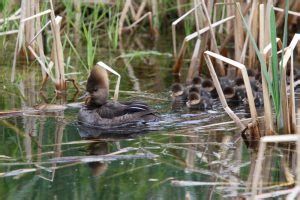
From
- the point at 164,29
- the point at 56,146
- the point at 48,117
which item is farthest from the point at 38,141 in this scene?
the point at 164,29

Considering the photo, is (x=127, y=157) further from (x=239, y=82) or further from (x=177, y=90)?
(x=239, y=82)

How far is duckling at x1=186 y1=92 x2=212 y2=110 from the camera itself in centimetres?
760

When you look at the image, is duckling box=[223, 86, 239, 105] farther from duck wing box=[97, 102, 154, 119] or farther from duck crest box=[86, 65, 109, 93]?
duck crest box=[86, 65, 109, 93]

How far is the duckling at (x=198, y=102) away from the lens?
7.60m

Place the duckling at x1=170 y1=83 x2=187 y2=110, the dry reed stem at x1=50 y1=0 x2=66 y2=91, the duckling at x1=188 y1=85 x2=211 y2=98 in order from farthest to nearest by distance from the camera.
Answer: the duckling at x1=170 y1=83 x2=187 y2=110 < the duckling at x1=188 y1=85 x2=211 y2=98 < the dry reed stem at x1=50 y1=0 x2=66 y2=91

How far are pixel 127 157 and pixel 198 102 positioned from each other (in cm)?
183

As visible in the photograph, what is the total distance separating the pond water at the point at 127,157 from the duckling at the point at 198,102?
0.14 meters

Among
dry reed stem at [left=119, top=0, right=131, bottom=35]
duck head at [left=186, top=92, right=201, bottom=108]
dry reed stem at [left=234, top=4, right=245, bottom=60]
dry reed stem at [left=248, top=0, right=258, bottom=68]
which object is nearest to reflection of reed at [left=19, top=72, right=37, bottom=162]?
duck head at [left=186, top=92, right=201, bottom=108]

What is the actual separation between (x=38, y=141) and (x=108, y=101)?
3.78ft

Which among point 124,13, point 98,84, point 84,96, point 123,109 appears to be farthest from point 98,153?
point 124,13

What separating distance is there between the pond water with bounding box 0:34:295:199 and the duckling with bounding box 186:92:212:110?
139 mm

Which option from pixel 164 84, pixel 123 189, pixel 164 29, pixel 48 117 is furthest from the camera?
pixel 164 29

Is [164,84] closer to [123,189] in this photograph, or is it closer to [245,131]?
[245,131]

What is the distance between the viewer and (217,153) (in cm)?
609
